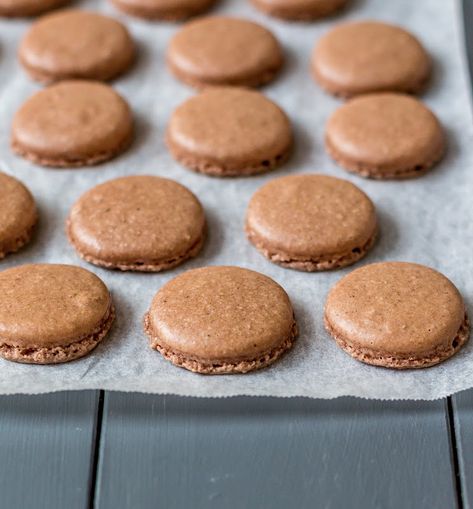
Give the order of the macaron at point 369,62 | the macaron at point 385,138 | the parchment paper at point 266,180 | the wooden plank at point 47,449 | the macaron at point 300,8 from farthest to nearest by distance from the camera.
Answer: the macaron at point 300,8 < the macaron at point 369,62 < the macaron at point 385,138 < the parchment paper at point 266,180 < the wooden plank at point 47,449

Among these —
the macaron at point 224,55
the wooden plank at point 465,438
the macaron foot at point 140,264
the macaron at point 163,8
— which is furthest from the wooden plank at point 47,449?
the macaron at point 163,8

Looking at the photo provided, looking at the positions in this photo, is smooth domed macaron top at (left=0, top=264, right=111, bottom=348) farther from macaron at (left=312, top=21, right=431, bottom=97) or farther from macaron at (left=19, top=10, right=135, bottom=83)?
macaron at (left=312, top=21, right=431, bottom=97)

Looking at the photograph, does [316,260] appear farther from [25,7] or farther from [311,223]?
[25,7]

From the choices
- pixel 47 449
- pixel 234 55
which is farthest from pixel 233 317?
pixel 234 55

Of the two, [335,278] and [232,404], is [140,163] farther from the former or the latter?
[232,404]

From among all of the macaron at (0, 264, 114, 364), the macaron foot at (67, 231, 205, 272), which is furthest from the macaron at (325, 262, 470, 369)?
the macaron at (0, 264, 114, 364)

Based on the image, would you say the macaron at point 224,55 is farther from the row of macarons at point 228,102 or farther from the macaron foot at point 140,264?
the macaron foot at point 140,264
